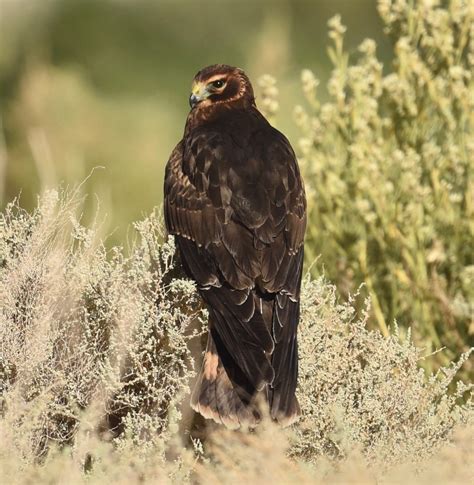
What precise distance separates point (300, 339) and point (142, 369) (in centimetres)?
70

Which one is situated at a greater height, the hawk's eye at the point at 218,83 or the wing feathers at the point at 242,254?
the hawk's eye at the point at 218,83

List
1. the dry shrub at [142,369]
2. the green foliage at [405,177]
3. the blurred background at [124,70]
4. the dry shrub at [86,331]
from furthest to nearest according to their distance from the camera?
the blurred background at [124,70], the green foliage at [405,177], the dry shrub at [86,331], the dry shrub at [142,369]

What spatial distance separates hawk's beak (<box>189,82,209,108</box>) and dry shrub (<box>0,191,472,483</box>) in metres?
0.83

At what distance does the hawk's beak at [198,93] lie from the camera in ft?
18.6

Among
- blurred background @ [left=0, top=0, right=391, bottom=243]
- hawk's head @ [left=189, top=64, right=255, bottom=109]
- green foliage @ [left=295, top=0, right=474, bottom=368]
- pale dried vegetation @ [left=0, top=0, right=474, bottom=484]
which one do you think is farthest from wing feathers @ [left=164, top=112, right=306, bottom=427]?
blurred background @ [left=0, top=0, right=391, bottom=243]

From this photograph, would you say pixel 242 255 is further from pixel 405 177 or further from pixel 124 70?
pixel 124 70

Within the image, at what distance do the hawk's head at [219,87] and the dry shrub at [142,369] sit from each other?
90 cm

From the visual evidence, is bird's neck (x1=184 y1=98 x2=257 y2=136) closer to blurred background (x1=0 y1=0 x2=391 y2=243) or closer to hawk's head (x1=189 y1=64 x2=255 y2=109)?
hawk's head (x1=189 y1=64 x2=255 y2=109)

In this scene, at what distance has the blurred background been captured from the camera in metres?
9.19

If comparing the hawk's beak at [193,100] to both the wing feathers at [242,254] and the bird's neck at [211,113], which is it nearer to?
the bird's neck at [211,113]

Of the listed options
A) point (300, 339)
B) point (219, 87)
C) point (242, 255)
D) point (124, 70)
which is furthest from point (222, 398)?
point (124, 70)

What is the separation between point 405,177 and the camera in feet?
18.7

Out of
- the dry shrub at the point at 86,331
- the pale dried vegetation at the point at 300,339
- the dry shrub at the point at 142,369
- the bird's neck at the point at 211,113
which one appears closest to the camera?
the pale dried vegetation at the point at 300,339

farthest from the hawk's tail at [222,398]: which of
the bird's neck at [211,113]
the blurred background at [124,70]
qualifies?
the blurred background at [124,70]
